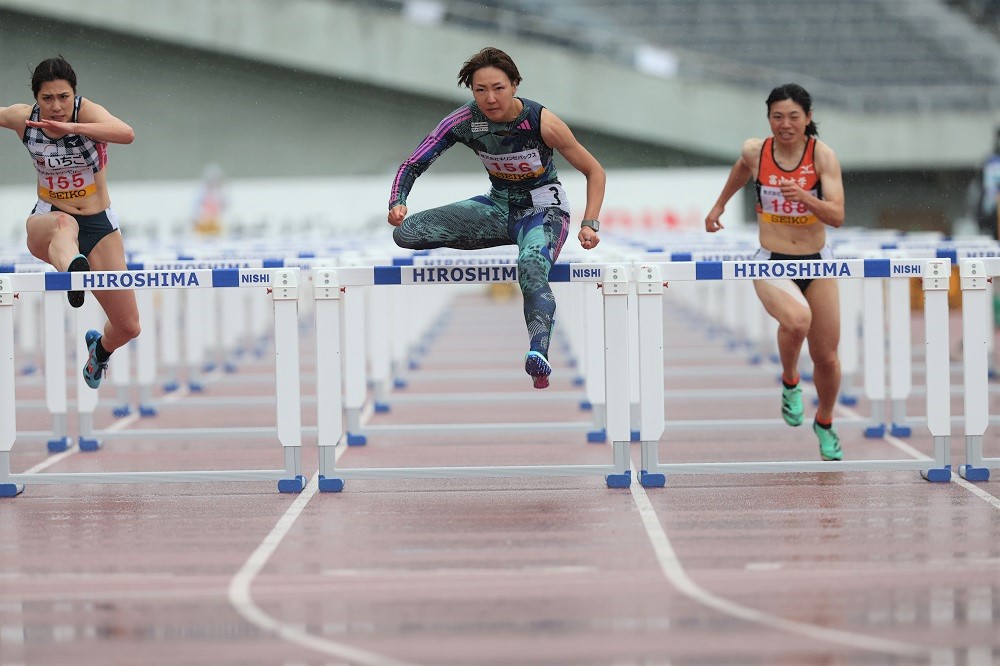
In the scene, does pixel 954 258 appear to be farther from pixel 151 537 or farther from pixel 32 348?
pixel 32 348

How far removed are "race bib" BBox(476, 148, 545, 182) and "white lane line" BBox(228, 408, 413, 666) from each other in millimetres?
1788

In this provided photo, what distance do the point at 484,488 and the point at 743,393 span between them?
4.32 metres

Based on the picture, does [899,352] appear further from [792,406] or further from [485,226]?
[485,226]

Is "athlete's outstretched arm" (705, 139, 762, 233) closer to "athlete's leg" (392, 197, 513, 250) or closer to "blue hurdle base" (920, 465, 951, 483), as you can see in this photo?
"athlete's leg" (392, 197, 513, 250)

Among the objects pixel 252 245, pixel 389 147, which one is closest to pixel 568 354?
pixel 252 245

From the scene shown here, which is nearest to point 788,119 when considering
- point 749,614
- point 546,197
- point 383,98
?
point 546,197

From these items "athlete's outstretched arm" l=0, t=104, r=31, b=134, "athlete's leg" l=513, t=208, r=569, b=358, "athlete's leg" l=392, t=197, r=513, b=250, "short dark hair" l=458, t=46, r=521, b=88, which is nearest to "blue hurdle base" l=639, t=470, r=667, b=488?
"athlete's leg" l=513, t=208, r=569, b=358

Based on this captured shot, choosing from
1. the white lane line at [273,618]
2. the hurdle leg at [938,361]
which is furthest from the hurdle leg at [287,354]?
the hurdle leg at [938,361]

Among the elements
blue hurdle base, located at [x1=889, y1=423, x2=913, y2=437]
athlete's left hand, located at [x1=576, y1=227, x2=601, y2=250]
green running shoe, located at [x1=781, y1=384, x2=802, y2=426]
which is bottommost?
blue hurdle base, located at [x1=889, y1=423, x2=913, y2=437]

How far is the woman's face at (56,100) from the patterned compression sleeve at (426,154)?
1.53 m

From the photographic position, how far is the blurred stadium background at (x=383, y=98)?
1044 inches

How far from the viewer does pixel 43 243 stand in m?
7.59

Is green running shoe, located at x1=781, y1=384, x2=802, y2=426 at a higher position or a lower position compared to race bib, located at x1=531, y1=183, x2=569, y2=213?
lower

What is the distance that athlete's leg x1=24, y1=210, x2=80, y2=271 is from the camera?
7.30 metres
